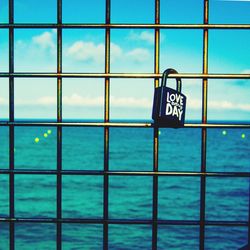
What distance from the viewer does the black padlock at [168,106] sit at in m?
2.10

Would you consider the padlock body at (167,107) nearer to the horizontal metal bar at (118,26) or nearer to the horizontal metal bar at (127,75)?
the horizontal metal bar at (127,75)

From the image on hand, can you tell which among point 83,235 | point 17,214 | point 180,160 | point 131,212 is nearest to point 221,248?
point 83,235

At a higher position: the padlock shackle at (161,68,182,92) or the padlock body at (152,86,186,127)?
the padlock shackle at (161,68,182,92)

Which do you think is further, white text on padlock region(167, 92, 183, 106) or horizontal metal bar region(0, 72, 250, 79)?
horizontal metal bar region(0, 72, 250, 79)

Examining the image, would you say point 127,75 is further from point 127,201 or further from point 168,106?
point 127,201

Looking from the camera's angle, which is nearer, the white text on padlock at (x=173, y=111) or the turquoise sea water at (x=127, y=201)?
the white text on padlock at (x=173, y=111)

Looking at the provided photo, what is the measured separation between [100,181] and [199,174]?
31101mm

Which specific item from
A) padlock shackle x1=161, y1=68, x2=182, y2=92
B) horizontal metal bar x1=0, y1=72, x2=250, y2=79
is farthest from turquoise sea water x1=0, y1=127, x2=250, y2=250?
padlock shackle x1=161, y1=68, x2=182, y2=92

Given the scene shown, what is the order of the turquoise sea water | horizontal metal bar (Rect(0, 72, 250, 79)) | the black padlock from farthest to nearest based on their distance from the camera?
the turquoise sea water, horizontal metal bar (Rect(0, 72, 250, 79)), the black padlock

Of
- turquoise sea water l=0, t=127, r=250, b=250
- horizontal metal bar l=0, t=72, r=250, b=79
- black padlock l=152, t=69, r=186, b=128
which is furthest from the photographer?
turquoise sea water l=0, t=127, r=250, b=250

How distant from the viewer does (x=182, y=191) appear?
98.4ft

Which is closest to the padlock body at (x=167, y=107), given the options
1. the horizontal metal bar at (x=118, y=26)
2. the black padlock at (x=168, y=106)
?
the black padlock at (x=168, y=106)

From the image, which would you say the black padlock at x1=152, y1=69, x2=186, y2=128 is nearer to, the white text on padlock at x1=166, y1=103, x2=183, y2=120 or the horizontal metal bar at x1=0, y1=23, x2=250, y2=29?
the white text on padlock at x1=166, y1=103, x2=183, y2=120

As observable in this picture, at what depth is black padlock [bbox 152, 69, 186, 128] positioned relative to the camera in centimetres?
210
